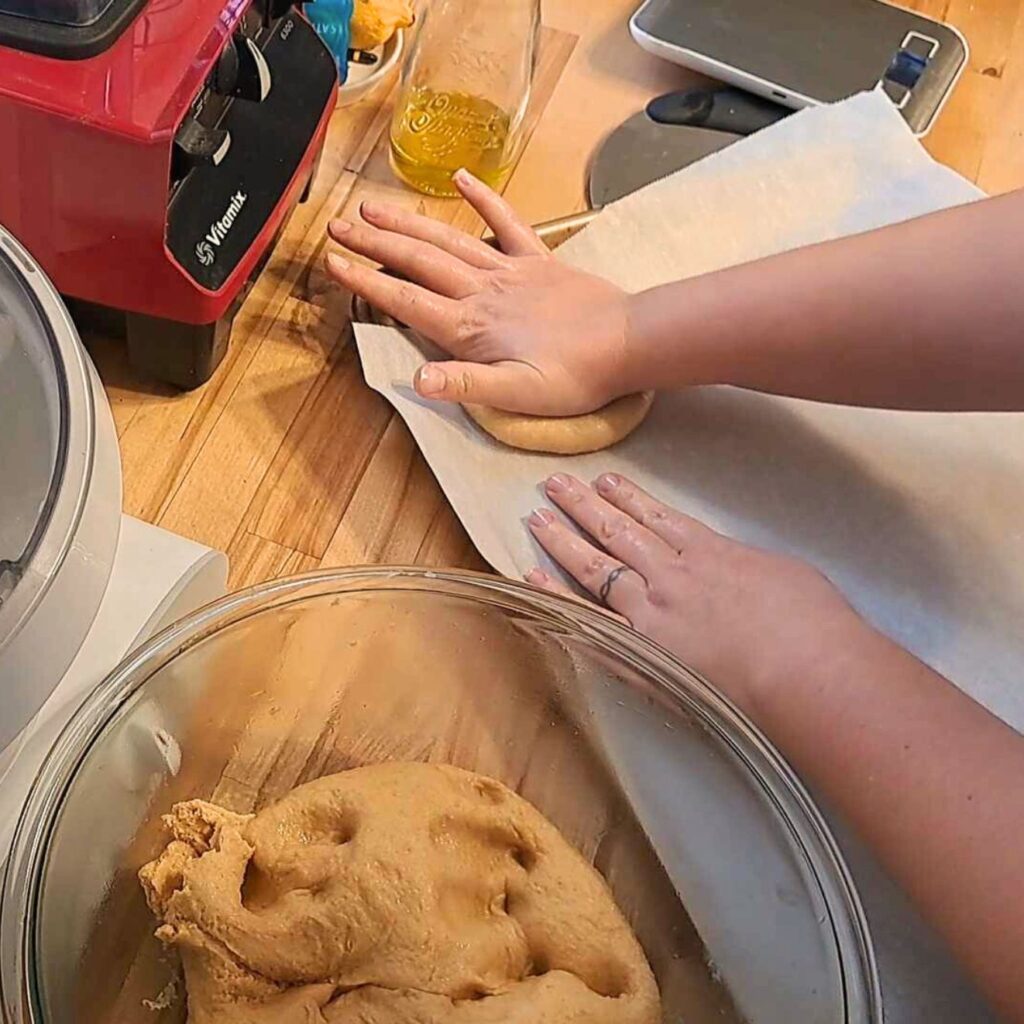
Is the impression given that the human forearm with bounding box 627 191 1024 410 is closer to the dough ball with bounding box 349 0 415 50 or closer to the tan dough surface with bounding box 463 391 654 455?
the tan dough surface with bounding box 463 391 654 455

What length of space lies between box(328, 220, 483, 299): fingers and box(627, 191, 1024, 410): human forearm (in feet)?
0.31

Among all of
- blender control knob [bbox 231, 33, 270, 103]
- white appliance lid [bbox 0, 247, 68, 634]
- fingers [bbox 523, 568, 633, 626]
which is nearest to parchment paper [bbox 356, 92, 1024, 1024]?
fingers [bbox 523, 568, 633, 626]

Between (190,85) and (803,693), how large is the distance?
14.3 inches

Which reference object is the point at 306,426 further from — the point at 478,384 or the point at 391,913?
the point at 391,913

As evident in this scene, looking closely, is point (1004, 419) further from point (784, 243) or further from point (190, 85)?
point (190, 85)

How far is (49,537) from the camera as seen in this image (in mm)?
Result: 439

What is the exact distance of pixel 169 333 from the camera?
0.65m

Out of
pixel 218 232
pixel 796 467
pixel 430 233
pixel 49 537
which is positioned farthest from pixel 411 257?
pixel 49 537

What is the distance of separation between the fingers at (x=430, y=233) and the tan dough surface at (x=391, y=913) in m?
0.32

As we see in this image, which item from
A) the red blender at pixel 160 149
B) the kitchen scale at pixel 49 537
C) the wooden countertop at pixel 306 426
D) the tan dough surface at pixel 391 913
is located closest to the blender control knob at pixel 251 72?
the red blender at pixel 160 149

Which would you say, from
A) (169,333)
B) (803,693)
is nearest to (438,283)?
(169,333)

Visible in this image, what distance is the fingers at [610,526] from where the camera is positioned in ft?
2.17

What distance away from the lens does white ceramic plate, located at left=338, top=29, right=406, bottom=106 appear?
831 millimetres

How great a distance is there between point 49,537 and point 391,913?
0.56ft
